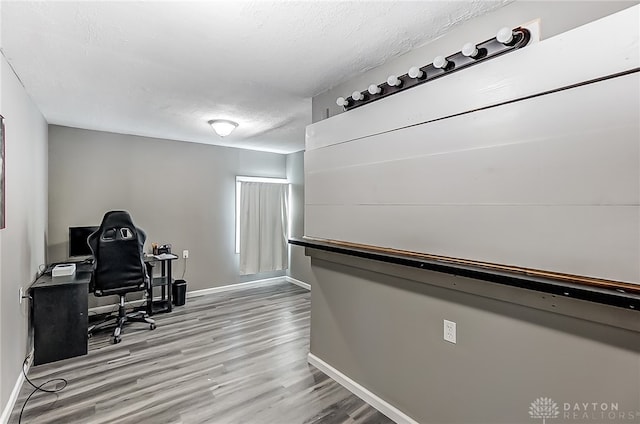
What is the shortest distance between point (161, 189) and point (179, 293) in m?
1.59

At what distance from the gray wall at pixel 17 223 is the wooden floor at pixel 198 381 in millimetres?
366

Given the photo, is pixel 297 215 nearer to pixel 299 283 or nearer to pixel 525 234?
pixel 299 283

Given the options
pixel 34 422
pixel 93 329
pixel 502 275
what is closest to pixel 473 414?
pixel 502 275

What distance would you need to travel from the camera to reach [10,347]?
7.02 feet

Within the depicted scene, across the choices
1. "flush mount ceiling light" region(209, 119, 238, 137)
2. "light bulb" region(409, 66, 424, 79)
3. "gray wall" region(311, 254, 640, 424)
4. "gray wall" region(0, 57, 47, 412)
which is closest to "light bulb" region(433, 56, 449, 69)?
"light bulb" region(409, 66, 424, 79)

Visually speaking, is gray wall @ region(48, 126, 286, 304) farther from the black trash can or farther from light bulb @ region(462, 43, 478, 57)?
light bulb @ region(462, 43, 478, 57)

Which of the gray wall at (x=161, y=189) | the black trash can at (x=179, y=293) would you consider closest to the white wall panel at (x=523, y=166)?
the black trash can at (x=179, y=293)

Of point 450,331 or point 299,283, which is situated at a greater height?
point 450,331

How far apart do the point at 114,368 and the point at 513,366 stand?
10.1ft

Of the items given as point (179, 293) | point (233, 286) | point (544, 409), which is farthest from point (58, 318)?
point (544, 409)

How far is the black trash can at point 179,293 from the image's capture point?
4.39m

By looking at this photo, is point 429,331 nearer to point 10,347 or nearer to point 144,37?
point 144,37

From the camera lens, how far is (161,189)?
15.1ft

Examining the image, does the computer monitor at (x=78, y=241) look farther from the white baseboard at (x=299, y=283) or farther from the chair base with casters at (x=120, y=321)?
the white baseboard at (x=299, y=283)
